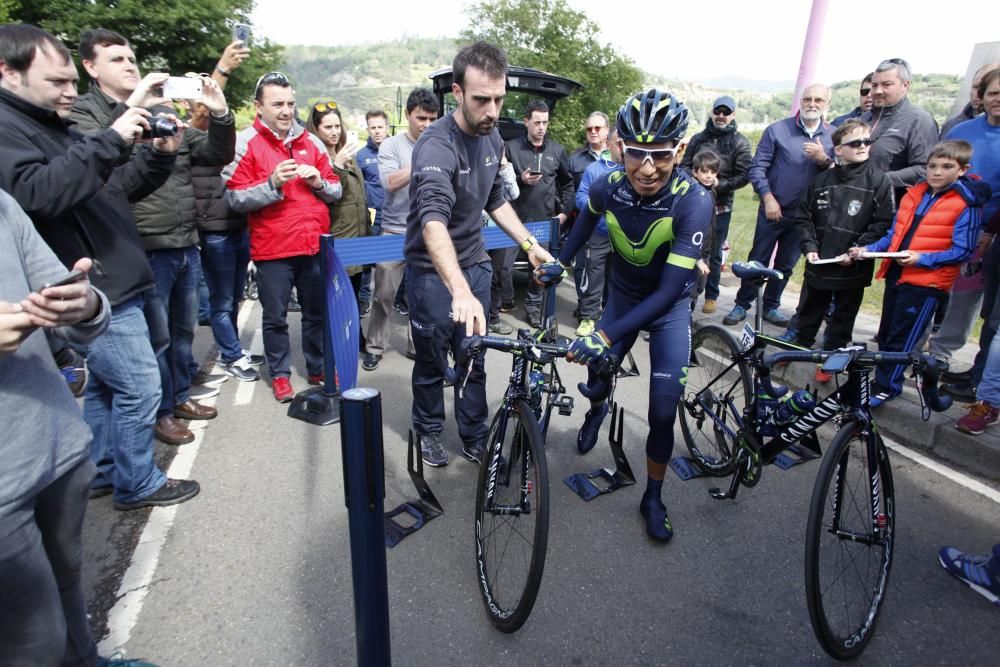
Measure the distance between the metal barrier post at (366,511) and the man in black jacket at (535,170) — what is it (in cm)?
513

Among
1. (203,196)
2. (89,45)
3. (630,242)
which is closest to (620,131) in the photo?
(630,242)

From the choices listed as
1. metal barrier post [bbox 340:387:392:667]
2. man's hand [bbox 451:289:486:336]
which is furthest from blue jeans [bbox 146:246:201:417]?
metal barrier post [bbox 340:387:392:667]

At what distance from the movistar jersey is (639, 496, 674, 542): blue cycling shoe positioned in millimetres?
1045

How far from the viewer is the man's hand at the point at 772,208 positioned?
19.1 feet

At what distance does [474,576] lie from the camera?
2.85 metres

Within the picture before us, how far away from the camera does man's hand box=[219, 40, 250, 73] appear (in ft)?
11.7

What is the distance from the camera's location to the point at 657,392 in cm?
310

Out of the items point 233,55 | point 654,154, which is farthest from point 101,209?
point 654,154

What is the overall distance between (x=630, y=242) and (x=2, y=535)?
9.10 ft

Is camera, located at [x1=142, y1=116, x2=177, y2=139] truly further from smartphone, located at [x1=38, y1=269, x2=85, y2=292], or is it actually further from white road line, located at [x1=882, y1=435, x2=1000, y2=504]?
white road line, located at [x1=882, y1=435, x2=1000, y2=504]

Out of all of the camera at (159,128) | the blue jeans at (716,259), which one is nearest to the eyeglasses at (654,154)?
the camera at (159,128)

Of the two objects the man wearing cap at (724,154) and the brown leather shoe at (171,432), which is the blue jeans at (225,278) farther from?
the man wearing cap at (724,154)


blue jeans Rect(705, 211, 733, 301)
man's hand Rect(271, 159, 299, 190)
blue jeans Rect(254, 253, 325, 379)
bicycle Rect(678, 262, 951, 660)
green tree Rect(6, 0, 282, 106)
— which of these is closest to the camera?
bicycle Rect(678, 262, 951, 660)

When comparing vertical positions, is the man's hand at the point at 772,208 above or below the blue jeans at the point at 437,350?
above
